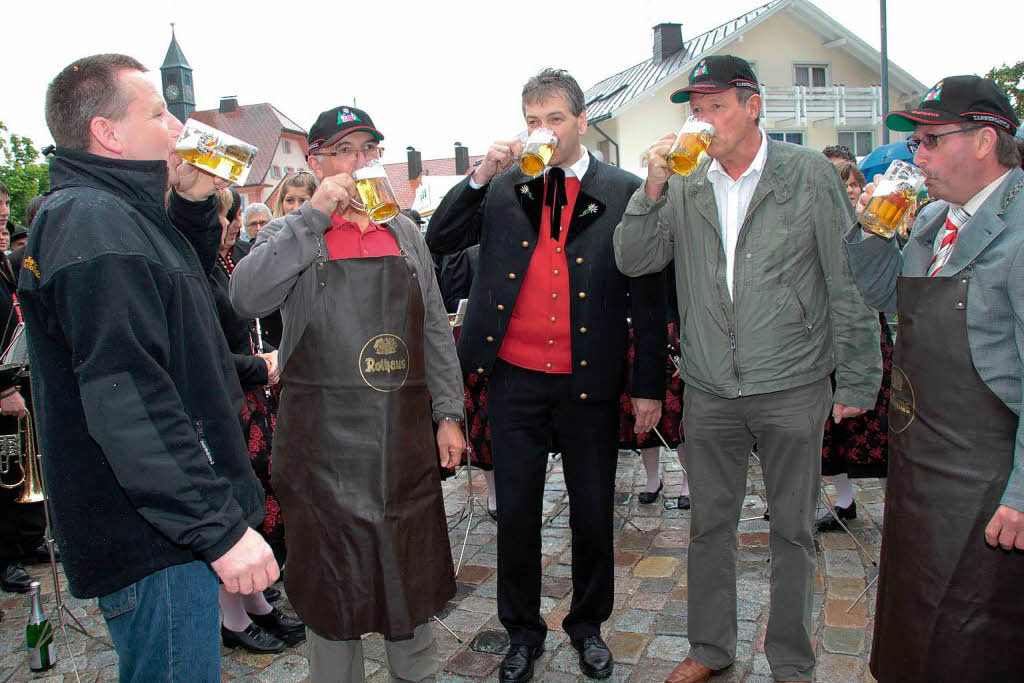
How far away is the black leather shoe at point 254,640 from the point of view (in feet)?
12.4

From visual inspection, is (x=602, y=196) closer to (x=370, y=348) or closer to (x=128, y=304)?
(x=370, y=348)

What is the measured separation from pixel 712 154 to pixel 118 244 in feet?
7.32

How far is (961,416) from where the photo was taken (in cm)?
243

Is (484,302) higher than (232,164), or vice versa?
(232,164)

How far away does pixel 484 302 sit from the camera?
3473 millimetres

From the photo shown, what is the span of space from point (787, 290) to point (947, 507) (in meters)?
0.99

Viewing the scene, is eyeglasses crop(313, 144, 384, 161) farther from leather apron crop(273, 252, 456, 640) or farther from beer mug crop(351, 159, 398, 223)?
leather apron crop(273, 252, 456, 640)

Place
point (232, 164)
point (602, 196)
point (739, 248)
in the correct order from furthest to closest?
point (602, 196), point (739, 248), point (232, 164)

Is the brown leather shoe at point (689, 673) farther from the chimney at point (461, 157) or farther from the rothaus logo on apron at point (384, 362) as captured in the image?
the chimney at point (461, 157)

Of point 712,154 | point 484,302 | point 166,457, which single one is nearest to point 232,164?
point 166,457

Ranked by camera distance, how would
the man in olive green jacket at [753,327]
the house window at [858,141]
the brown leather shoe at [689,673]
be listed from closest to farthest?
the man in olive green jacket at [753,327]
the brown leather shoe at [689,673]
the house window at [858,141]

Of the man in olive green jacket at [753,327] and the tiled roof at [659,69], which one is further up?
the tiled roof at [659,69]

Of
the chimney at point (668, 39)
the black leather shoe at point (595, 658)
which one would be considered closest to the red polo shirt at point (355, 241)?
the black leather shoe at point (595, 658)

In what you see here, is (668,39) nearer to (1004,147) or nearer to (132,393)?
(1004,147)
